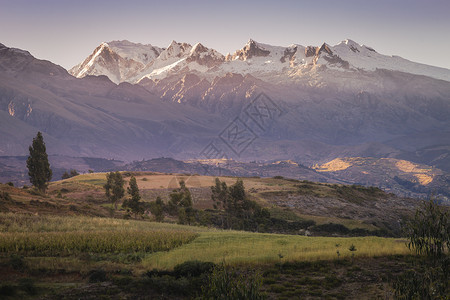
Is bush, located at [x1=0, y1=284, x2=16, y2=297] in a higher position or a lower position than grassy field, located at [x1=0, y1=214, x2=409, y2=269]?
higher

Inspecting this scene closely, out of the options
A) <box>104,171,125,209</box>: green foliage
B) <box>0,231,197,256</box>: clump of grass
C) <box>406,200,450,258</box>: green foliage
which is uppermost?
<box>406,200,450,258</box>: green foliage

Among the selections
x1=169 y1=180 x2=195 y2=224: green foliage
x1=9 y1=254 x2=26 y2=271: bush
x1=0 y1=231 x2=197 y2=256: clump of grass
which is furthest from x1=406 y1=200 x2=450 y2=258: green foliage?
x1=169 y1=180 x2=195 y2=224: green foliage

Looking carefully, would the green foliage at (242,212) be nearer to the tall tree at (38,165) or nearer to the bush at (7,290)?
the tall tree at (38,165)

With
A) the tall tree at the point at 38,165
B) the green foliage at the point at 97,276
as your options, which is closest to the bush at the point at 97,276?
the green foliage at the point at 97,276

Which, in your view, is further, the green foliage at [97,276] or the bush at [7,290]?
the green foliage at [97,276]

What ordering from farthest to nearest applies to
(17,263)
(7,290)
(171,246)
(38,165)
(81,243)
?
1. (38,165)
2. (171,246)
3. (81,243)
4. (17,263)
5. (7,290)

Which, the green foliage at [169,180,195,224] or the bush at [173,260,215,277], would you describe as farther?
the green foliage at [169,180,195,224]

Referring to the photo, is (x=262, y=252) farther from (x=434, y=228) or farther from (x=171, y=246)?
(x=434, y=228)

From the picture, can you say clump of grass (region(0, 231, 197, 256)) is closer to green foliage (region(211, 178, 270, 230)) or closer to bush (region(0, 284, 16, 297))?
bush (region(0, 284, 16, 297))

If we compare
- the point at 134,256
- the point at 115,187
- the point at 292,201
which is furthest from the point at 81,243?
the point at 292,201

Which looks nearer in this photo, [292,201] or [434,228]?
[434,228]

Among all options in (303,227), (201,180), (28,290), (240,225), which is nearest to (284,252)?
(28,290)

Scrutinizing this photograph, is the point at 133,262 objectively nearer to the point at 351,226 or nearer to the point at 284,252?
the point at 284,252

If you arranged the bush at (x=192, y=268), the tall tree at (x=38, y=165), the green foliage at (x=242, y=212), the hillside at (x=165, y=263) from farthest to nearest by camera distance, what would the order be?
1. the tall tree at (x=38, y=165)
2. the green foliage at (x=242, y=212)
3. the bush at (x=192, y=268)
4. the hillside at (x=165, y=263)
